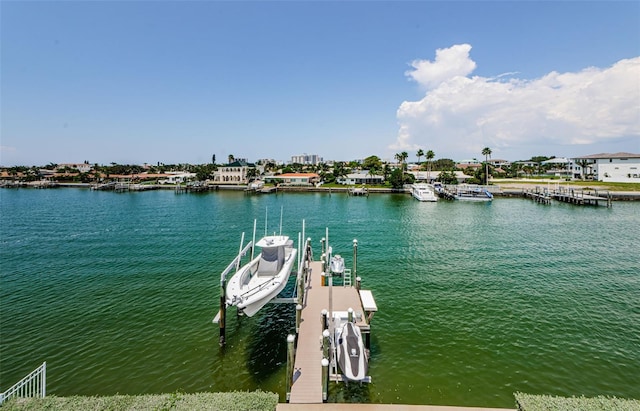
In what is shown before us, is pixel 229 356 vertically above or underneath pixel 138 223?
underneath

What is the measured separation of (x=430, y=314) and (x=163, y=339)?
53.1 ft

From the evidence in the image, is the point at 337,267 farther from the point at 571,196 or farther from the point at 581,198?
the point at 571,196

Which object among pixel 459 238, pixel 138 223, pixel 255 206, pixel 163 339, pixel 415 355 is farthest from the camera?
pixel 255 206

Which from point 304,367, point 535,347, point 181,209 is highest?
point 181,209

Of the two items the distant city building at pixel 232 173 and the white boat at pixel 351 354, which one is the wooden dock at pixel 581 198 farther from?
the distant city building at pixel 232 173

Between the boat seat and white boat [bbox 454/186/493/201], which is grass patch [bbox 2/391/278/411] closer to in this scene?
the boat seat

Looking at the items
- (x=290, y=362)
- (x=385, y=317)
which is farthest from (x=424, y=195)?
(x=290, y=362)

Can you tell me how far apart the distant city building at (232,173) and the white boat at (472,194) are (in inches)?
3287

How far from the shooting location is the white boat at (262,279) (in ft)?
51.1

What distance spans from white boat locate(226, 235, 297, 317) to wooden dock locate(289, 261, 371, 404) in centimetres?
215

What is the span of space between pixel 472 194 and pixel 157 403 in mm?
86423

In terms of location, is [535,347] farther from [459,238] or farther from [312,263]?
[459,238]

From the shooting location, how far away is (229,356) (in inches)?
606

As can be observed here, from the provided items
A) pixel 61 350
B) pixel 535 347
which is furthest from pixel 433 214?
pixel 61 350
